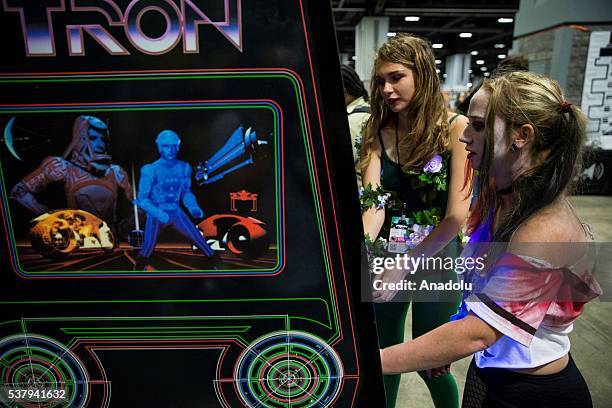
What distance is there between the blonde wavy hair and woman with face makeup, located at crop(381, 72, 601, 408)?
36 cm

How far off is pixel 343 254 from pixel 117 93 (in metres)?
0.39

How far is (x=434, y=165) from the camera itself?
3.89ft

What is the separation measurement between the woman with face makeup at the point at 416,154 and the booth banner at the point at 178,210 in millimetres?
556

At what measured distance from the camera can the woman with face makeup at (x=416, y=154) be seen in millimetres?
1176

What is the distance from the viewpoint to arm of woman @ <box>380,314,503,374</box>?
734mm

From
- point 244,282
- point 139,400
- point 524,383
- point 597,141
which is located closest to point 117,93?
point 244,282

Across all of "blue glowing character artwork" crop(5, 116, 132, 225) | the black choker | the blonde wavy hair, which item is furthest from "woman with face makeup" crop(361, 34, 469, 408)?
"blue glowing character artwork" crop(5, 116, 132, 225)

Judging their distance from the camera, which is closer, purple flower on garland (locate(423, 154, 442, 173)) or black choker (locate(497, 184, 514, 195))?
black choker (locate(497, 184, 514, 195))

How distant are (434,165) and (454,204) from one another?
0.12 metres

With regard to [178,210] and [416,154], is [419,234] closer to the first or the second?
[416,154]

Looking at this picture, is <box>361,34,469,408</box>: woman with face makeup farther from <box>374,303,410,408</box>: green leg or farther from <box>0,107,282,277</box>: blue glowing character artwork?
<box>0,107,282,277</box>: blue glowing character artwork

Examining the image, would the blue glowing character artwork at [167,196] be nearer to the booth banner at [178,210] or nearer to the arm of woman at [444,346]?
the booth banner at [178,210]
